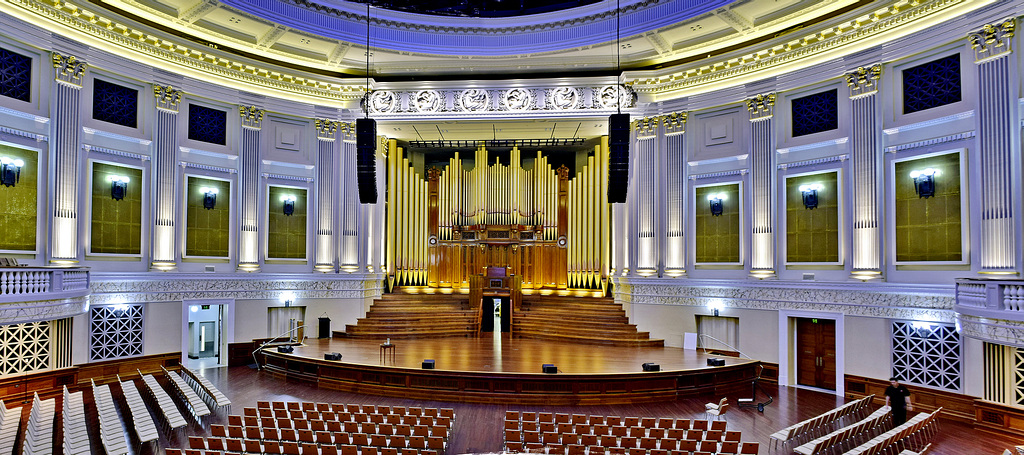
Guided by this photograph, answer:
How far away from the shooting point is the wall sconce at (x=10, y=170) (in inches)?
444

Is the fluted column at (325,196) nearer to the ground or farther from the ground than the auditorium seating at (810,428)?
farther from the ground

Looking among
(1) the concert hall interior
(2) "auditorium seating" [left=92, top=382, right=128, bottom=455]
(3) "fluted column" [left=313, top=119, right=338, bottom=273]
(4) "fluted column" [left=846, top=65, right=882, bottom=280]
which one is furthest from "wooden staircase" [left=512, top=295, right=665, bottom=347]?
(2) "auditorium seating" [left=92, top=382, right=128, bottom=455]

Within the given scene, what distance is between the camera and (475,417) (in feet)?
33.7

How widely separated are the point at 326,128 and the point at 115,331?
24.0 ft

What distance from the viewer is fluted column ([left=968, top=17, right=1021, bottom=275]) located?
10039 millimetres

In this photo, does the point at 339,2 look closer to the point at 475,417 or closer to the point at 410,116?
the point at 410,116

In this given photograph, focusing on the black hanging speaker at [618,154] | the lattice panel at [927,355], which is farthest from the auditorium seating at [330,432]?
the lattice panel at [927,355]

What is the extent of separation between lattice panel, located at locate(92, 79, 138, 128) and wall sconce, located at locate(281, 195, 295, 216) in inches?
155

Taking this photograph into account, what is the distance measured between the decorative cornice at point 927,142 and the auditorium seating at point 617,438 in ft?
24.7

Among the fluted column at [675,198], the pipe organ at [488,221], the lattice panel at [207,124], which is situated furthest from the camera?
the pipe organ at [488,221]

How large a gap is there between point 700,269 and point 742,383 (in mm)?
3337

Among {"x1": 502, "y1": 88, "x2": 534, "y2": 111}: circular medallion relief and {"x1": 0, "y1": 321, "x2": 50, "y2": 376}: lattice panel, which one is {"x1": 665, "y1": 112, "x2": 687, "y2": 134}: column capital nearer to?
{"x1": 502, "y1": 88, "x2": 534, "y2": 111}: circular medallion relief

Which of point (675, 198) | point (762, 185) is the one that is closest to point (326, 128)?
point (675, 198)

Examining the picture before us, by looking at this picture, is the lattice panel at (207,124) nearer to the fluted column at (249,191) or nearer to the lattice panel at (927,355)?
the fluted column at (249,191)
